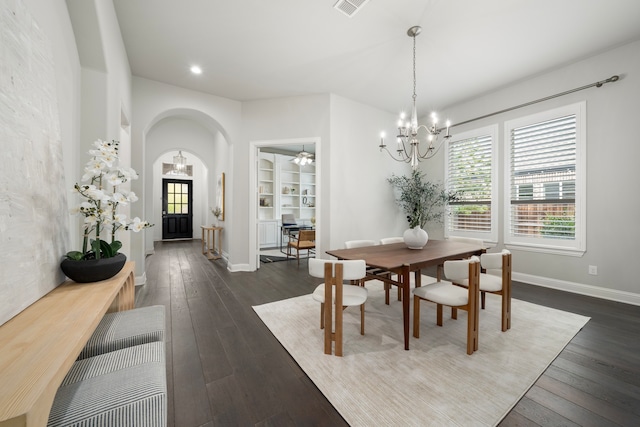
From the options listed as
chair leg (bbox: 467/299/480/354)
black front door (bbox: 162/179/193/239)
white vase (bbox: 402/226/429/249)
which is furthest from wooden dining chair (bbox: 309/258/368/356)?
black front door (bbox: 162/179/193/239)

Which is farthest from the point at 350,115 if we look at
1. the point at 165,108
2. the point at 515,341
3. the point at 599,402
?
the point at 599,402

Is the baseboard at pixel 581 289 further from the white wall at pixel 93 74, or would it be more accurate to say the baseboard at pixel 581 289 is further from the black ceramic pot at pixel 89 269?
the white wall at pixel 93 74

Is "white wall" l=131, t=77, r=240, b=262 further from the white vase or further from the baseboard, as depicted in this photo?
the baseboard

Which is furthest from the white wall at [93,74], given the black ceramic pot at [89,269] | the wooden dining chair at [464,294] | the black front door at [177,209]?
the black front door at [177,209]

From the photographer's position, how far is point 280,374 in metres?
1.72

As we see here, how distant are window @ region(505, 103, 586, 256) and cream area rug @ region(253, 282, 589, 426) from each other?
4.43 ft

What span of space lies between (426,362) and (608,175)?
351cm

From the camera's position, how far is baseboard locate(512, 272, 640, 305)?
297cm

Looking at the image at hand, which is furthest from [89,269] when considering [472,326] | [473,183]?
[473,183]

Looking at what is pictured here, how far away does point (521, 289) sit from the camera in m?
3.50

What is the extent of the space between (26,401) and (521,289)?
183 inches

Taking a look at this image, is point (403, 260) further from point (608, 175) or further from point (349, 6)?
point (608, 175)

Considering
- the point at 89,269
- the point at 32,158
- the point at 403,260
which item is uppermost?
the point at 32,158

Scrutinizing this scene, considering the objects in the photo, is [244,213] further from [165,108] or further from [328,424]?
[328,424]
